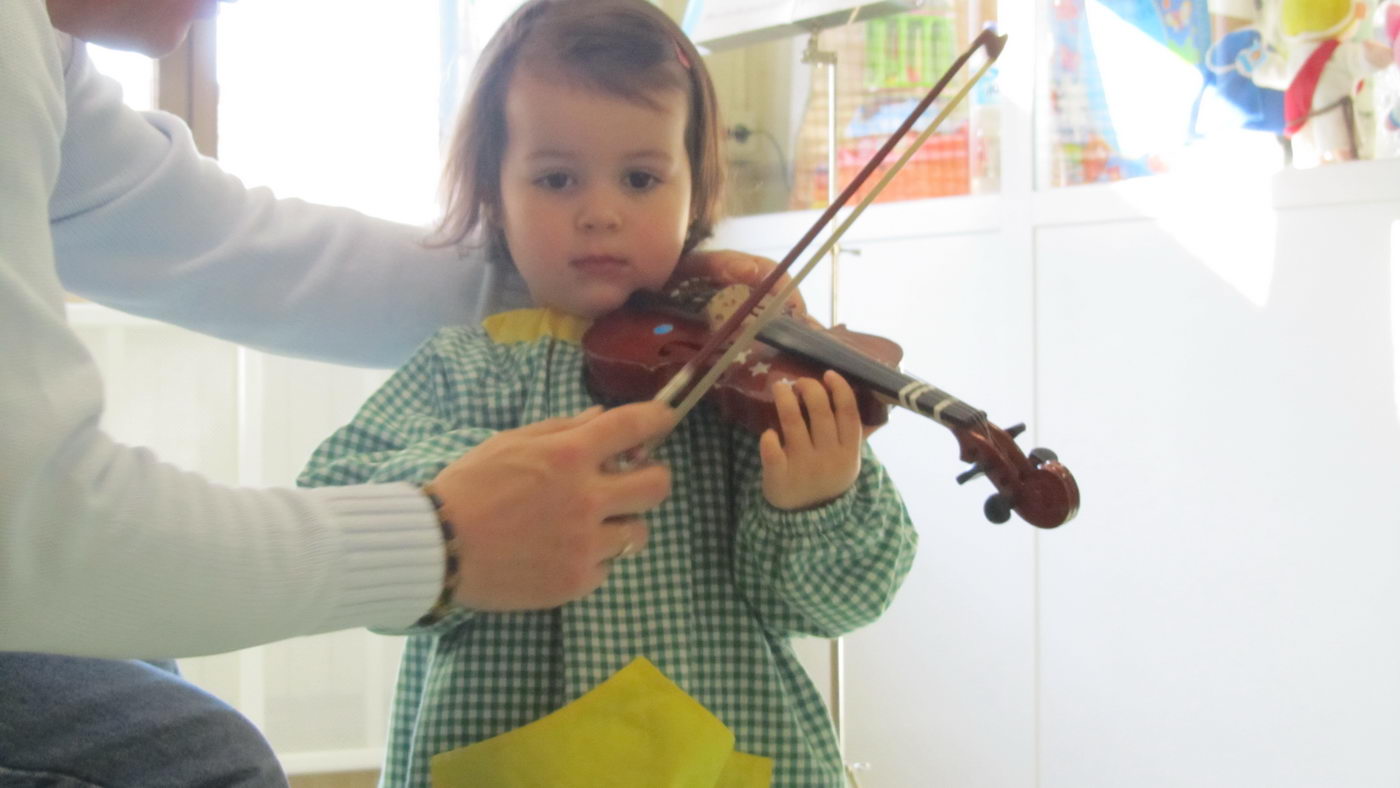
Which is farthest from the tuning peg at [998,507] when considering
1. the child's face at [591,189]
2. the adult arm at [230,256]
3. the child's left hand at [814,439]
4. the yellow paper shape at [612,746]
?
the adult arm at [230,256]

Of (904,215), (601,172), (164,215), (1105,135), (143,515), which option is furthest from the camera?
(904,215)

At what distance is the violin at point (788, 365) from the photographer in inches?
30.9

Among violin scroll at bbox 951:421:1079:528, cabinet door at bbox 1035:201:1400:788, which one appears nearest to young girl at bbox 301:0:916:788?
violin scroll at bbox 951:421:1079:528

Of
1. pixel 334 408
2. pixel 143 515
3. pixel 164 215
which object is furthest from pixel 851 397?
pixel 334 408

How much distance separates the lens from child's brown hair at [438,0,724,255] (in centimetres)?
102

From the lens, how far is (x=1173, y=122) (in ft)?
5.84

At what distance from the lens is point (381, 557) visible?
71 centimetres

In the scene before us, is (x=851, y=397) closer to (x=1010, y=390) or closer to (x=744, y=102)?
(x=1010, y=390)

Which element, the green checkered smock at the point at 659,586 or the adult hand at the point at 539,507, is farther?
the green checkered smock at the point at 659,586

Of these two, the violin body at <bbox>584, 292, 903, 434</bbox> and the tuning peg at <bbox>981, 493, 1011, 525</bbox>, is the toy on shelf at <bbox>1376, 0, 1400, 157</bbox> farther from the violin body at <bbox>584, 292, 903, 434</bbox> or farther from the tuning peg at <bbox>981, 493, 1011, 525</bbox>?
the tuning peg at <bbox>981, 493, 1011, 525</bbox>

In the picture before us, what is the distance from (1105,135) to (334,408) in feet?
4.44

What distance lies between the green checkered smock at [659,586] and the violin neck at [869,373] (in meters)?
0.10

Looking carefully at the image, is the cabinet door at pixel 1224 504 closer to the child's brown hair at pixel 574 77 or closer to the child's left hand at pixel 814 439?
the child's brown hair at pixel 574 77

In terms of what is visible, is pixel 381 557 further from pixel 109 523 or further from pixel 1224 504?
pixel 1224 504
